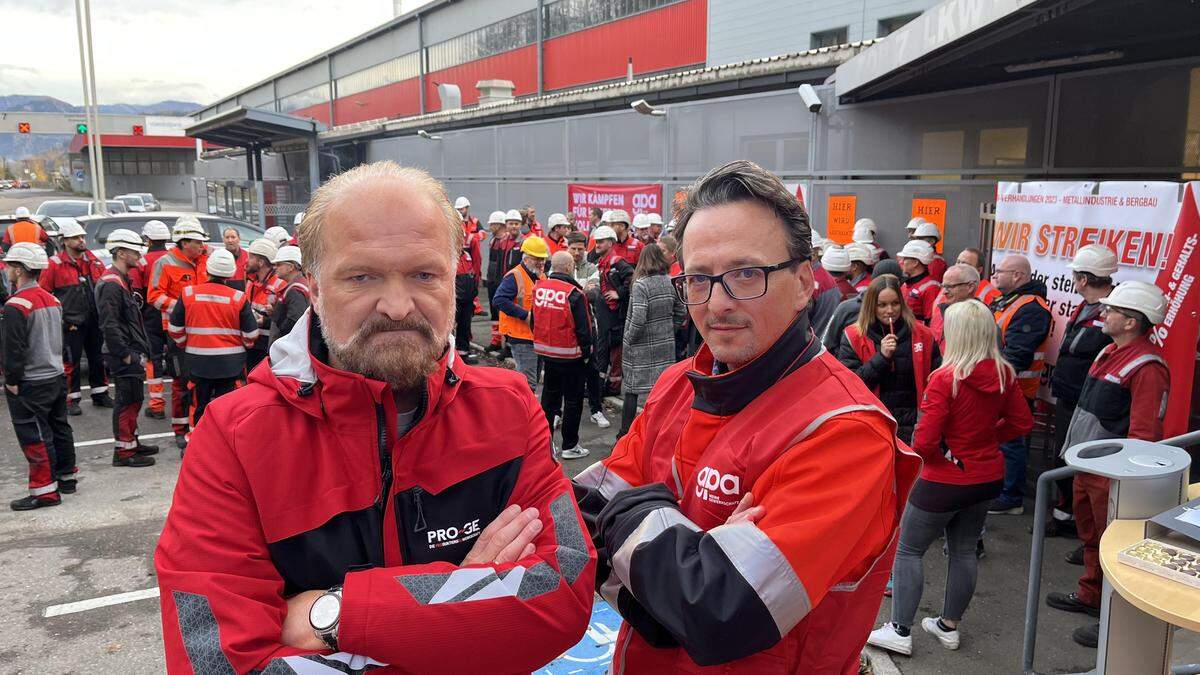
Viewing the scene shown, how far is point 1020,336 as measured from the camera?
19.9 feet

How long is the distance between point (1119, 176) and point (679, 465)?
7290mm

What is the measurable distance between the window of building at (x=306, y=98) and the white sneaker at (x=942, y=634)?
50.9m

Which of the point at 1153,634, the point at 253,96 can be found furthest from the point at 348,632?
the point at 253,96

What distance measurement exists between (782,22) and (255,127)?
1490 centimetres

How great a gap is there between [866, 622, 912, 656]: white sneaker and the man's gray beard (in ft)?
11.6

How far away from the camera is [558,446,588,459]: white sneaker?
7.53 m

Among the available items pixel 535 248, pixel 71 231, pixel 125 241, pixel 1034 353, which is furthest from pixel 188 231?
pixel 1034 353

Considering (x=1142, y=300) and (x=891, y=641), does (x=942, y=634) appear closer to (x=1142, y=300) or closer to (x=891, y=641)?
(x=891, y=641)

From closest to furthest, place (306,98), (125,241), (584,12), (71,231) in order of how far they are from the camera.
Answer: (125,241) → (71,231) → (584,12) → (306,98)

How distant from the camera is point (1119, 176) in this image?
707cm

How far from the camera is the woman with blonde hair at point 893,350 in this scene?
16.4 feet

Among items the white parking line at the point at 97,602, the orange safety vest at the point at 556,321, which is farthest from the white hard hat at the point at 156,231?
the white parking line at the point at 97,602

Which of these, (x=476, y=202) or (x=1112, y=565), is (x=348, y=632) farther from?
(x=476, y=202)

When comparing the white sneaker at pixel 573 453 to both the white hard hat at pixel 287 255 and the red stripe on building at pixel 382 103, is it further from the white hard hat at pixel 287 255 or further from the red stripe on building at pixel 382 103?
the red stripe on building at pixel 382 103
